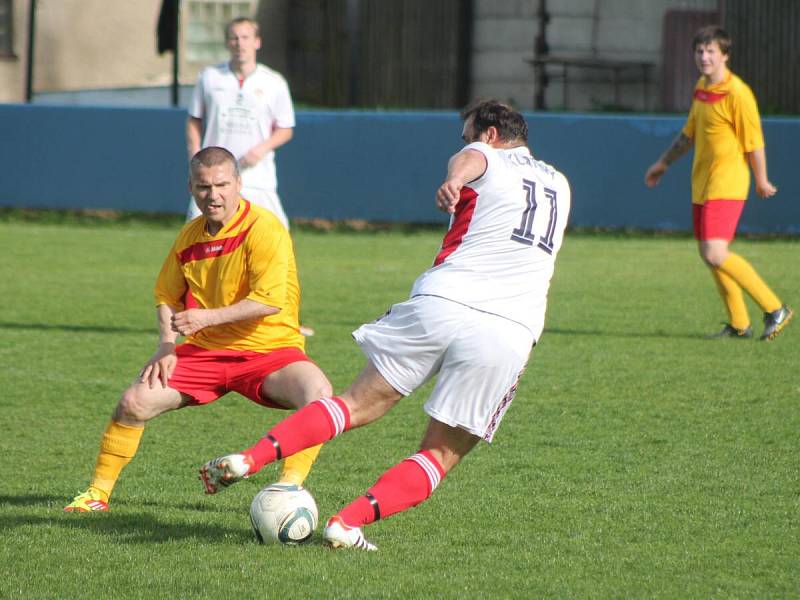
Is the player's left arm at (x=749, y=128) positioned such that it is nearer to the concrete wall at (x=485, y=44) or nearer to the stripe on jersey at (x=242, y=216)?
the stripe on jersey at (x=242, y=216)

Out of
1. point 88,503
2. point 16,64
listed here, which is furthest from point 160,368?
point 16,64

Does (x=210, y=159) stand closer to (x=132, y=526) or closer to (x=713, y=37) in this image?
(x=132, y=526)

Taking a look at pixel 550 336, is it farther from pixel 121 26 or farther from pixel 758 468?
pixel 121 26

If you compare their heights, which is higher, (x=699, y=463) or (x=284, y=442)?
(x=284, y=442)

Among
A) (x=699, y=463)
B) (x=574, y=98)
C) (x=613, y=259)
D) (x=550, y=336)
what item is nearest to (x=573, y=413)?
(x=699, y=463)

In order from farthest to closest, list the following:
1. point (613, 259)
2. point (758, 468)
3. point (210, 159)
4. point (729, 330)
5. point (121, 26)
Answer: point (121, 26) → point (613, 259) → point (729, 330) → point (758, 468) → point (210, 159)

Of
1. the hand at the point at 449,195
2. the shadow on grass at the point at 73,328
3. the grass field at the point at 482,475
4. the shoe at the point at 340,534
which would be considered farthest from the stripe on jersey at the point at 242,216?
the shadow on grass at the point at 73,328

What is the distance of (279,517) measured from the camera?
15.8 feet

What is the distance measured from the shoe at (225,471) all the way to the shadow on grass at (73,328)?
18.8 feet

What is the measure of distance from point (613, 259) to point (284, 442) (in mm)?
10142

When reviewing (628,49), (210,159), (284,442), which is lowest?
(284,442)

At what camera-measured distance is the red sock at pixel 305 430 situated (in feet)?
15.0

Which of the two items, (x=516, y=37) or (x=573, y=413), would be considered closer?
(x=573, y=413)

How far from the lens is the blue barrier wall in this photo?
16.1 m
